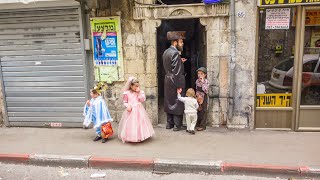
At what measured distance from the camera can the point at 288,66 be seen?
7156mm

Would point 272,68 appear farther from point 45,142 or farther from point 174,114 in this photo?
point 45,142

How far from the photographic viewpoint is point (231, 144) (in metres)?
6.43

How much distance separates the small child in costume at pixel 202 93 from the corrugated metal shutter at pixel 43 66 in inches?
110

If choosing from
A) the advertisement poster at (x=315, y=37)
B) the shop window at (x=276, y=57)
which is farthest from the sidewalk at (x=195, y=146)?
the advertisement poster at (x=315, y=37)

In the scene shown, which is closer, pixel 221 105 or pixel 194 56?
pixel 221 105

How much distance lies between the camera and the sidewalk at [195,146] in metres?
5.77

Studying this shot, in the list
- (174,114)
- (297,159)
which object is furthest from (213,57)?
(297,159)

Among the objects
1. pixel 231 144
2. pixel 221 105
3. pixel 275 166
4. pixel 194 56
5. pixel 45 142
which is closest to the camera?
pixel 275 166

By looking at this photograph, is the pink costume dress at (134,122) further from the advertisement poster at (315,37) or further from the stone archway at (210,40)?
the advertisement poster at (315,37)

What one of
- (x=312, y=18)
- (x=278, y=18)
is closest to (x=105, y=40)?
(x=278, y=18)

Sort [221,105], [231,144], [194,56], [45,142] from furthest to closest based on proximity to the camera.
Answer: [194,56], [221,105], [45,142], [231,144]

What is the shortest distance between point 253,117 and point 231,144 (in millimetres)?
1251

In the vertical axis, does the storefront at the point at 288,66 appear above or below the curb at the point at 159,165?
above

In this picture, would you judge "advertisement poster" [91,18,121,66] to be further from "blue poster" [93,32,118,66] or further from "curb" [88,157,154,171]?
"curb" [88,157,154,171]
